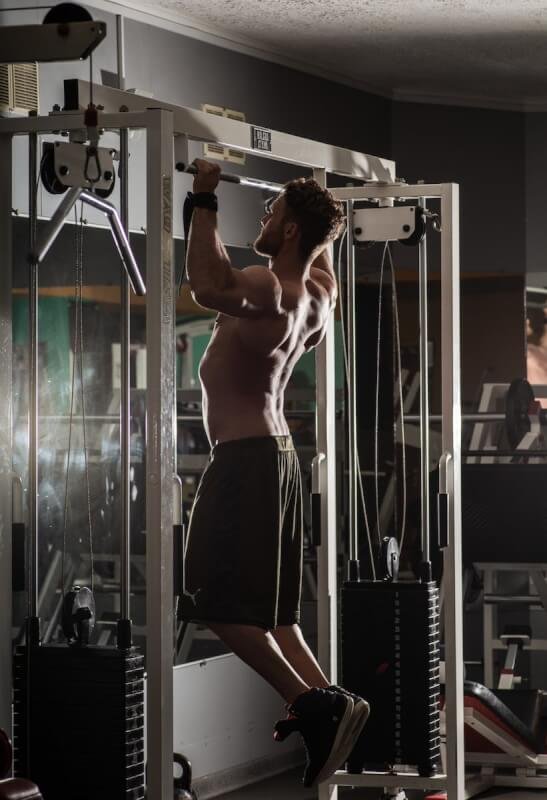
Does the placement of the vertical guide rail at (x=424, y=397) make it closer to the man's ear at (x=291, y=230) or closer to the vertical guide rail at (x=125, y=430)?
the man's ear at (x=291, y=230)

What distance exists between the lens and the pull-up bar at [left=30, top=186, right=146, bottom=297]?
3.10 m

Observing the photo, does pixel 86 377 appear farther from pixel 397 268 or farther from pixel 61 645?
pixel 397 268

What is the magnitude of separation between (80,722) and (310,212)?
148 cm

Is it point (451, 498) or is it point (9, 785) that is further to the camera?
point (451, 498)

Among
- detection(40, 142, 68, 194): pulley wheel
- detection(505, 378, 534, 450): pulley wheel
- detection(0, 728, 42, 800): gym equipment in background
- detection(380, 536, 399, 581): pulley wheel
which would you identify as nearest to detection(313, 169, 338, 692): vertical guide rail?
detection(380, 536, 399, 581): pulley wheel

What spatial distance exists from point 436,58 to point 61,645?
379 centimetres

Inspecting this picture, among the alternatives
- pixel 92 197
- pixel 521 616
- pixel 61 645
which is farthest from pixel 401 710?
pixel 521 616

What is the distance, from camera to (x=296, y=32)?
5.56 m

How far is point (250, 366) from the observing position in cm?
353

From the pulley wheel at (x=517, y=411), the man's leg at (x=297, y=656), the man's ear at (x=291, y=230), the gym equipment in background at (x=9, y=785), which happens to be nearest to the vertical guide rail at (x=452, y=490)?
the man's leg at (x=297, y=656)

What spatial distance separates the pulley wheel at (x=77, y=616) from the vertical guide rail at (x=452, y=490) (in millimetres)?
1319

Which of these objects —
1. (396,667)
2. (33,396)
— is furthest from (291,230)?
(396,667)

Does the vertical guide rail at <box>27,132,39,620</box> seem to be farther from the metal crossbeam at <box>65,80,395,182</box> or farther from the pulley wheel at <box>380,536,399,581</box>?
the pulley wheel at <box>380,536,399,581</box>

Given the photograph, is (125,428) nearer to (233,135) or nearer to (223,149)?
(233,135)
